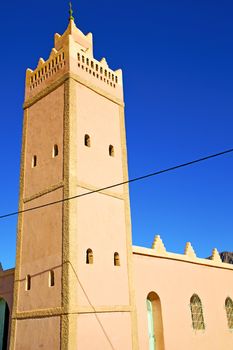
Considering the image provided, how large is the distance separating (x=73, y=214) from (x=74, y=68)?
698 centimetres

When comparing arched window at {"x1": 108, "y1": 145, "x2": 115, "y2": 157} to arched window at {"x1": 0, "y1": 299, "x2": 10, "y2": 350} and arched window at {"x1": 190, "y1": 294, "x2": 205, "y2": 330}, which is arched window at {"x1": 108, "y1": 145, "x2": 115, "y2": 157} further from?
arched window at {"x1": 0, "y1": 299, "x2": 10, "y2": 350}

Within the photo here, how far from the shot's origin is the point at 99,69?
702 inches

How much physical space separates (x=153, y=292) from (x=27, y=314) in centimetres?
575

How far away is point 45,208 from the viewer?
14.9 m

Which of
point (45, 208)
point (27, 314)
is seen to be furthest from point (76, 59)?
point (27, 314)

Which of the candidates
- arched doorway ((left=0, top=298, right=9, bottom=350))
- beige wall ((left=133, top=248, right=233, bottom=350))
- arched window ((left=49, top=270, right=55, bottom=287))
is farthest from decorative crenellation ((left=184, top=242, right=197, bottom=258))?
arched doorway ((left=0, top=298, right=9, bottom=350))

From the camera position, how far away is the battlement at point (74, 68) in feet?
54.0

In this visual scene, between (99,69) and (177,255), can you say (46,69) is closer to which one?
(99,69)

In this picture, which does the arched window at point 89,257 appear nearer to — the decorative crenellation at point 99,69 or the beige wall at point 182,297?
the beige wall at point 182,297

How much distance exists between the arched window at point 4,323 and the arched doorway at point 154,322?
6.72 meters

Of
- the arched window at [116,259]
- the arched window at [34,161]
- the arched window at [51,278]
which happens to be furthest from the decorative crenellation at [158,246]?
the arched window at [34,161]

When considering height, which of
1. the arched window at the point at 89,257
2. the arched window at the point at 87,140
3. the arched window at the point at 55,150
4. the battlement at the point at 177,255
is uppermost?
the arched window at the point at 87,140

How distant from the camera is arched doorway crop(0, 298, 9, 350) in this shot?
54.3 feet

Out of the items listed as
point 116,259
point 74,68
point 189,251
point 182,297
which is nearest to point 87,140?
point 74,68
